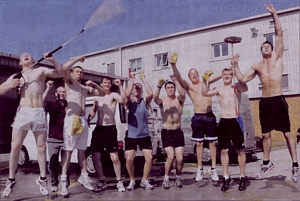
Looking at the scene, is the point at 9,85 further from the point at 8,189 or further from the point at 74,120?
the point at 8,189

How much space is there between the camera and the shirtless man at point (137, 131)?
4.72 m

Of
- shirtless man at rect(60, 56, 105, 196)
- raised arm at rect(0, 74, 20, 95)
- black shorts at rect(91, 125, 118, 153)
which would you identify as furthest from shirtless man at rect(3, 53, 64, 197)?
black shorts at rect(91, 125, 118, 153)

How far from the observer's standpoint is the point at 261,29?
12578 millimetres

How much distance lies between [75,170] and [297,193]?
4.88 metres

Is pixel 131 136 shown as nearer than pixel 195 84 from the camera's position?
Yes

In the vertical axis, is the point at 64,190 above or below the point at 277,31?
below

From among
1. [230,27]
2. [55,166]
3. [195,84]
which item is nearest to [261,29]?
[230,27]

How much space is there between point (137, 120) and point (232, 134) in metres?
1.42

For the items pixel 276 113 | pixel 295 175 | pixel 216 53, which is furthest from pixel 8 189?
pixel 216 53

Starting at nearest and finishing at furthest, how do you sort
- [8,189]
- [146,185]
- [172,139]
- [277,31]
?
1. [8,189]
2. [277,31]
3. [146,185]
4. [172,139]

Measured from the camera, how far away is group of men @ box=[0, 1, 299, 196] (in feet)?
13.4

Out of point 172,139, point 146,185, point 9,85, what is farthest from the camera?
point 172,139

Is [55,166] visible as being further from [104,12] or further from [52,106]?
[104,12]

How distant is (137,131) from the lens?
477 centimetres
